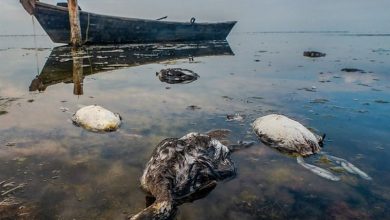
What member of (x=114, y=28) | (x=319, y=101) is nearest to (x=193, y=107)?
(x=319, y=101)

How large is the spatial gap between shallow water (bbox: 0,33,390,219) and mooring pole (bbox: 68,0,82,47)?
49.6ft

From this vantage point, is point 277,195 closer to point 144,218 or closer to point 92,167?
point 144,218

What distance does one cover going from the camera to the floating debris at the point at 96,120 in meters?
5.71

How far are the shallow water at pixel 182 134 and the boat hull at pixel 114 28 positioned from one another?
1590 centimetres

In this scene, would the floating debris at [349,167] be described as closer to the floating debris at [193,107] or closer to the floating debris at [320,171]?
the floating debris at [320,171]

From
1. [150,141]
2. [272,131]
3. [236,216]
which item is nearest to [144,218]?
[236,216]

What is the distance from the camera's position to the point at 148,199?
11.4 ft

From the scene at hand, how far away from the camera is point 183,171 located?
146 inches

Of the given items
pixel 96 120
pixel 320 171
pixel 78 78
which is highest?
pixel 320 171

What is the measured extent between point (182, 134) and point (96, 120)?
1.70 m

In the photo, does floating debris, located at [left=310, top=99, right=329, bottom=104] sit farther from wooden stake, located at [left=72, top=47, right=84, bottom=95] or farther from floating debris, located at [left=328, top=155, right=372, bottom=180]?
wooden stake, located at [left=72, top=47, right=84, bottom=95]

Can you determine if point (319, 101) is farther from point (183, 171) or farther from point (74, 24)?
point (74, 24)

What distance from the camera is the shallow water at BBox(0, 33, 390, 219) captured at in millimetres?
3406

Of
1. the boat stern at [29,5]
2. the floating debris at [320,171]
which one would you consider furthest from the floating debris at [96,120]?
the boat stern at [29,5]
